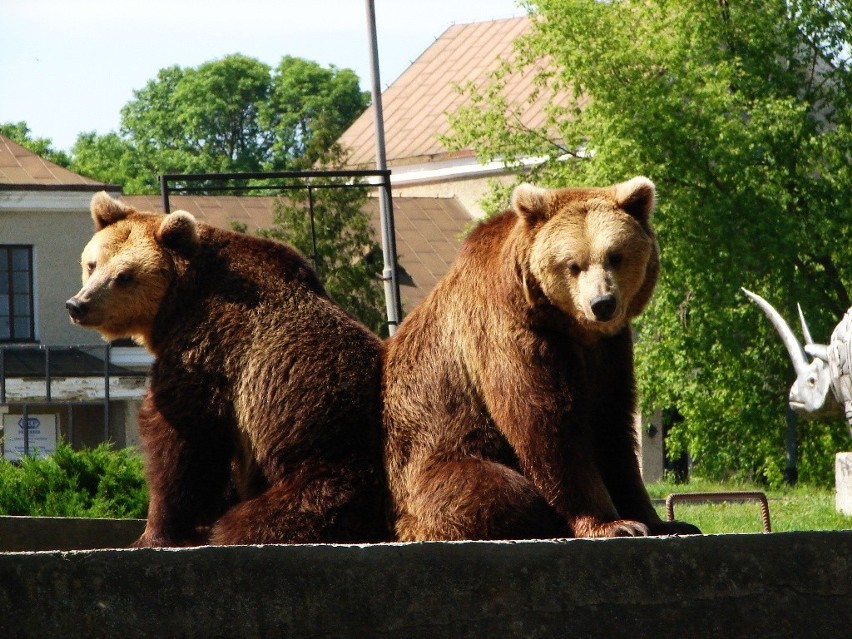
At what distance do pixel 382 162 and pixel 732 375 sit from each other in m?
9.02

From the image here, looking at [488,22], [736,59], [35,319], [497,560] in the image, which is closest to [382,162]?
[736,59]

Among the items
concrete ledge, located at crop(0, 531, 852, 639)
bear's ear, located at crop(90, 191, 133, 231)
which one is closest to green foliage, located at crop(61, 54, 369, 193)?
bear's ear, located at crop(90, 191, 133, 231)

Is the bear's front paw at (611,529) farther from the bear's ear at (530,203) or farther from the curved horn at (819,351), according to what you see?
the curved horn at (819,351)

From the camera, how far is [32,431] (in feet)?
85.0

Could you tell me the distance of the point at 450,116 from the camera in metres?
25.6

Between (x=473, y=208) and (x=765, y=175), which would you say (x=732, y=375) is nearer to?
(x=765, y=175)

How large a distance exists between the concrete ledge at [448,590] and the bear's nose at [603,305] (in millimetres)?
930

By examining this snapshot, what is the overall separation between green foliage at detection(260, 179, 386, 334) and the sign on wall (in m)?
5.56

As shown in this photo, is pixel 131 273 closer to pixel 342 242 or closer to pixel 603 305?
pixel 603 305

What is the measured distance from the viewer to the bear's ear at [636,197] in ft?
14.7

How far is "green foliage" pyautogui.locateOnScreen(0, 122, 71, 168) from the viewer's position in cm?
5778

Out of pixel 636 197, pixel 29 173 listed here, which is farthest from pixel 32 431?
pixel 636 197

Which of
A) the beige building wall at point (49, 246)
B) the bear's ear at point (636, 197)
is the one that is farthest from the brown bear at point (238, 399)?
the beige building wall at point (49, 246)

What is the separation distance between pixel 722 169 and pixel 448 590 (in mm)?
19608
